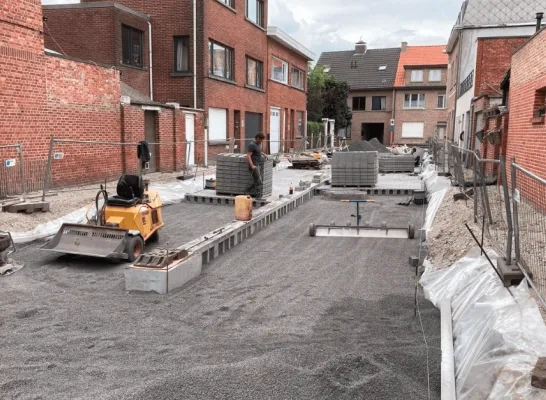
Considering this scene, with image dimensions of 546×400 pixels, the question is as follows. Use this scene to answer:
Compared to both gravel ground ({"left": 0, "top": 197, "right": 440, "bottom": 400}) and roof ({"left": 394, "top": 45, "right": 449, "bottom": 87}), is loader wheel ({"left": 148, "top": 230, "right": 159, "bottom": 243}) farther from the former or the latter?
roof ({"left": 394, "top": 45, "right": 449, "bottom": 87})

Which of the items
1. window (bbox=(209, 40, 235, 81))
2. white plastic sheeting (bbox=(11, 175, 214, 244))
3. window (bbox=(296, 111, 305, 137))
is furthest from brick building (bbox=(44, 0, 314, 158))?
window (bbox=(296, 111, 305, 137))

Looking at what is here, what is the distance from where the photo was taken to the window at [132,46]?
20312 millimetres

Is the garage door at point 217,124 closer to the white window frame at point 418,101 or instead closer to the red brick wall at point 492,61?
the red brick wall at point 492,61

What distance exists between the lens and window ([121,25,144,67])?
20.3 meters

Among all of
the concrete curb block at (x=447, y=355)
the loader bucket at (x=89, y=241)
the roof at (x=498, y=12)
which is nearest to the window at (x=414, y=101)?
the roof at (x=498, y=12)

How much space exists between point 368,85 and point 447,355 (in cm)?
5114

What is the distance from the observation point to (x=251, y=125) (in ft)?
90.9

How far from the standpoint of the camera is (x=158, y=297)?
6211mm

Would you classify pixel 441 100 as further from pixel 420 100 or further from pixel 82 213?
pixel 82 213

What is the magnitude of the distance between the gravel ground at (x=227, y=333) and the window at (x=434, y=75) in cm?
4632

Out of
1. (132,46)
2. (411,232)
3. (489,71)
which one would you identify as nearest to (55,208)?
(411,232)

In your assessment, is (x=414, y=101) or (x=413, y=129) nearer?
(x=413, y=129)

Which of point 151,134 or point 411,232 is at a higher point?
point 151,134

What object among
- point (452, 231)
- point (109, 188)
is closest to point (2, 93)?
point (109, 188)
